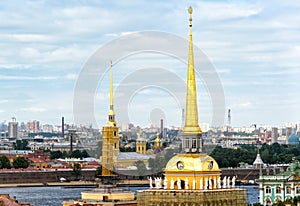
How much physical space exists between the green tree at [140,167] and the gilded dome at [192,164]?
6767 cm

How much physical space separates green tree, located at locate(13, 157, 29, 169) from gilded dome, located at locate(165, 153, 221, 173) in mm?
94714

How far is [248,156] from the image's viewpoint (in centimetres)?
13075

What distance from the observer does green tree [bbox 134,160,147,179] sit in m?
99.2

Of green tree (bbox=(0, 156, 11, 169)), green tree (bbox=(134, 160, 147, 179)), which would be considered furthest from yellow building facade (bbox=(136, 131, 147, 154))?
green tree (bbox=(0, 156, 11, 169))

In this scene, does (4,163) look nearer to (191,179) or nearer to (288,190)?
(288,190)

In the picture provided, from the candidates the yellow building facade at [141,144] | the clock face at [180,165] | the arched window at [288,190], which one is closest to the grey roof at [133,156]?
the yellow building facade at [141,144]

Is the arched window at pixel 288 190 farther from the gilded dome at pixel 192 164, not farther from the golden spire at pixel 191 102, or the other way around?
the gilded dome at pixel 192 164

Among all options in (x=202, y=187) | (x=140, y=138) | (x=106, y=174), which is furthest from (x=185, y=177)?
(x=140, y=138)

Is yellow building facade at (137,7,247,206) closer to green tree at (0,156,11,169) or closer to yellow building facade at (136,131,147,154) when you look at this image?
yellow building facade at (136,131,147,154)

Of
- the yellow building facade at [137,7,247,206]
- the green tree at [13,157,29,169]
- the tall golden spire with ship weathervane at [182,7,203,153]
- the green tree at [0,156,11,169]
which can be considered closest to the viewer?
the yellow building facade at [137,7,247,206]

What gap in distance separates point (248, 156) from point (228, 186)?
99.7 meters

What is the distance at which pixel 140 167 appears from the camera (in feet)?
336

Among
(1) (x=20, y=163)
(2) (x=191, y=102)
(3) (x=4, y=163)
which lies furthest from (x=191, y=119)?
(1) (x=20, y=163)

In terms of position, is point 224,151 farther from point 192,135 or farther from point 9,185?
point 192,135
